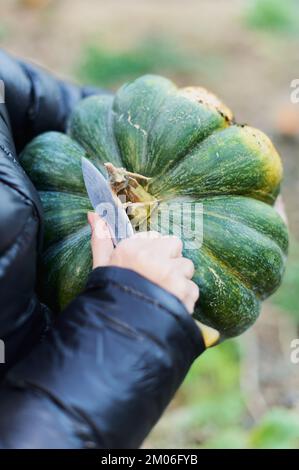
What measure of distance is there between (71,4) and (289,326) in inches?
161

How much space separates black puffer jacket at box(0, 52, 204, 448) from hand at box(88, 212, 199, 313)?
1.3 inches

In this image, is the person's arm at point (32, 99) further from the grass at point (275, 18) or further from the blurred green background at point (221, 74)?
the grass at point (275, 18)

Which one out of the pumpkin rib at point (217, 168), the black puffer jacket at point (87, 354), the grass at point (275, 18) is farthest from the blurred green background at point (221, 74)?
the black puffer jacket at point (87, 354)

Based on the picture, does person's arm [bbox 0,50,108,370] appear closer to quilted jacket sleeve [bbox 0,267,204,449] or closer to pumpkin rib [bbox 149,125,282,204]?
quilted jacket sleeve [bbox 0,267,204,449]

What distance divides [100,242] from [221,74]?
3704mm

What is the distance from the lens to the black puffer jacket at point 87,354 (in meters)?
1.14

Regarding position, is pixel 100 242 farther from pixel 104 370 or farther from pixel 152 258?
pixel 104 370

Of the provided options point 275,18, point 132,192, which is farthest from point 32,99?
point 275,18

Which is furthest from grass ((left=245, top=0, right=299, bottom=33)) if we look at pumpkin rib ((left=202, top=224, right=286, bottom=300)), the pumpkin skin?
pumpkin rib ((left=202, top=224, right=286, bottom=300))

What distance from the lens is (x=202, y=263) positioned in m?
1.47

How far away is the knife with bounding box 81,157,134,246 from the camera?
135 centimetres

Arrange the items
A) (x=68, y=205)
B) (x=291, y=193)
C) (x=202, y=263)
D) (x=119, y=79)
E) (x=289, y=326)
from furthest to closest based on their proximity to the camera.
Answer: (x=119, y=79)
(x=291, y=193)
(x=289, y=326)
(x=68, y=205)
(x=202, y=263)
